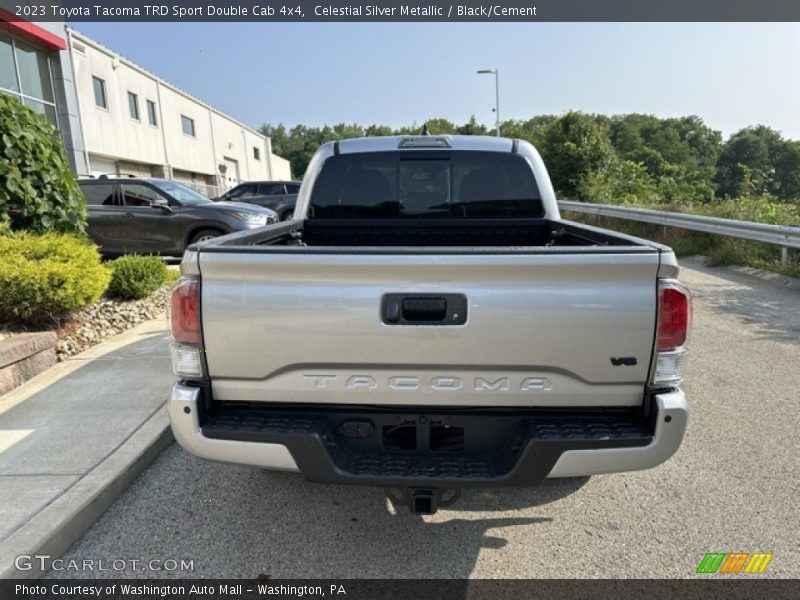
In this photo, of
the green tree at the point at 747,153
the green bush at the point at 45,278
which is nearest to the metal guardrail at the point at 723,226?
the green bush at the point at 45,278

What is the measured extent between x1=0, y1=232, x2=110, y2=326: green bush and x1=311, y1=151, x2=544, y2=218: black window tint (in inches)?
123

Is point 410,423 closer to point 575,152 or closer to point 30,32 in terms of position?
point 30,32

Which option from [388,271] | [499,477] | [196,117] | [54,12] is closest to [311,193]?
[388,271]

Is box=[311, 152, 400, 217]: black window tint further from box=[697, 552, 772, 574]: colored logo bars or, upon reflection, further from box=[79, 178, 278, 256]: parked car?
box=[79, 178, 278, 256]: parked car

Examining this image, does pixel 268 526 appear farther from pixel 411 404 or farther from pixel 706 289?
pixel 706 289

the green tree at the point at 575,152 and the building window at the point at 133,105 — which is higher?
the building window at the point at 133,105

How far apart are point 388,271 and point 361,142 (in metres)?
2.41

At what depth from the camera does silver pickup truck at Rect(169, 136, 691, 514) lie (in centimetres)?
200

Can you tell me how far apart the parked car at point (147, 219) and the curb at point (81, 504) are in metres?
7.44

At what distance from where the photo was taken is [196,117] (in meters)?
37.0

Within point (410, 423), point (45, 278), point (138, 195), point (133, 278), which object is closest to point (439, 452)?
point (410, 423)

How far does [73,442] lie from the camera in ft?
11.0

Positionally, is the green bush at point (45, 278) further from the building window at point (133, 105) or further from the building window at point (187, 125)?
the building window at point (187, 125)

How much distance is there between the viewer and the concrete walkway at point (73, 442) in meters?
2.54
